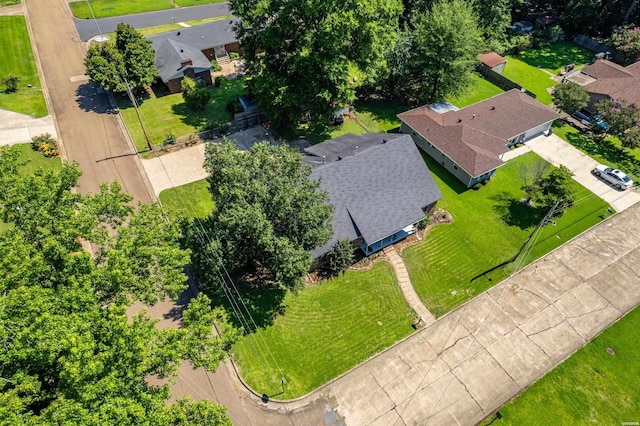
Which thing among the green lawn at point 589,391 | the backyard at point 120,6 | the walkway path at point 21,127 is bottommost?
the green lawn at point 589,391

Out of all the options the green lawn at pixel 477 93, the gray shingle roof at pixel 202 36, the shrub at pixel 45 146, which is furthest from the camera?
the gray shingle roof at pixel 202 36

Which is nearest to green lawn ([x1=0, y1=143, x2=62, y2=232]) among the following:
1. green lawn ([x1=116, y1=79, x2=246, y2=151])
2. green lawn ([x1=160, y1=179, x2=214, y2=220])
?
green lawn ([x1=116, y1=79, x2=246, y2=151])

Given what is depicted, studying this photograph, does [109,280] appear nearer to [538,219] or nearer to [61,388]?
[61,388]

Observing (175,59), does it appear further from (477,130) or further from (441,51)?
(477,130)

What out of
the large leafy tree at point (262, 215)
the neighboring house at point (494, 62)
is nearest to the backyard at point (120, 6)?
the neighboring house at point (494, 62)

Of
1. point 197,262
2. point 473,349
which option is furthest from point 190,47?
point 473,349

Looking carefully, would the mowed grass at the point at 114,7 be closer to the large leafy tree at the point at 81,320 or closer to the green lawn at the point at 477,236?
the large leafy tree at the point at 81,320

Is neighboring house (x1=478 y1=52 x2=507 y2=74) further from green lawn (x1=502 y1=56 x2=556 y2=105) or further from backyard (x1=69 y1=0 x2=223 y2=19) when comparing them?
backyard (x1=69 y1=0 x2=223 y2=19)
